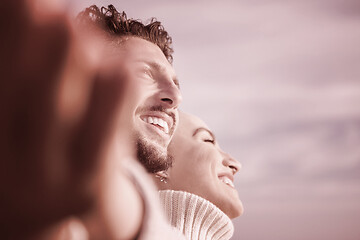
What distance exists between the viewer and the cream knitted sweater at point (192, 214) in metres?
1.04

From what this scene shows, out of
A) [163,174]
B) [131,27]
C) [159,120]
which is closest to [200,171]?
[163,174]

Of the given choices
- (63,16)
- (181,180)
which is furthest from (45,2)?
(181,180)

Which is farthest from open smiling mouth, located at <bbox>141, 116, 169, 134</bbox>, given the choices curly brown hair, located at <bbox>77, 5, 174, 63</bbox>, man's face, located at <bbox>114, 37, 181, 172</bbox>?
curly brown hair, located at <bbox>77, 5, 174, 63</bbox>

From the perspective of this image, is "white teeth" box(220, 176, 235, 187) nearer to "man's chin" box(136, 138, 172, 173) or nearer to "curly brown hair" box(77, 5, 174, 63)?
"man's chin" box(136, 138, 172, 173)

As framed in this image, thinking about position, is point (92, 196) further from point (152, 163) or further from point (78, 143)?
point (152, 163)

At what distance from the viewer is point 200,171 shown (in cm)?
117

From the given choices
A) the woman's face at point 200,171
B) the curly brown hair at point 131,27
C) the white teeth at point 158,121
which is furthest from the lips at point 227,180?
the curly brown hair at point 131,27

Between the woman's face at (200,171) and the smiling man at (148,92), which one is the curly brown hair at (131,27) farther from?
the woman's face at (200,171)

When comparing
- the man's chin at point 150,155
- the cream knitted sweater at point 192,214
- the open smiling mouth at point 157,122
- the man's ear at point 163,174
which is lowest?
the cream knitted sweater at point 192,214

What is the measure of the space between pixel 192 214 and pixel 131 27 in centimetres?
63

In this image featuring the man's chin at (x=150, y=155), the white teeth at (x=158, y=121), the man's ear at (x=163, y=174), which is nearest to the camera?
the man's chin at (x=150, y=155)

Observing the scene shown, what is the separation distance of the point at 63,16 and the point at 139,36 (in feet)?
3.27

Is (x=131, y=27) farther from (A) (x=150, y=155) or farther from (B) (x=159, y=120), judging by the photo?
(A) (x=150, y=155)

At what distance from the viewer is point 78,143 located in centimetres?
30
